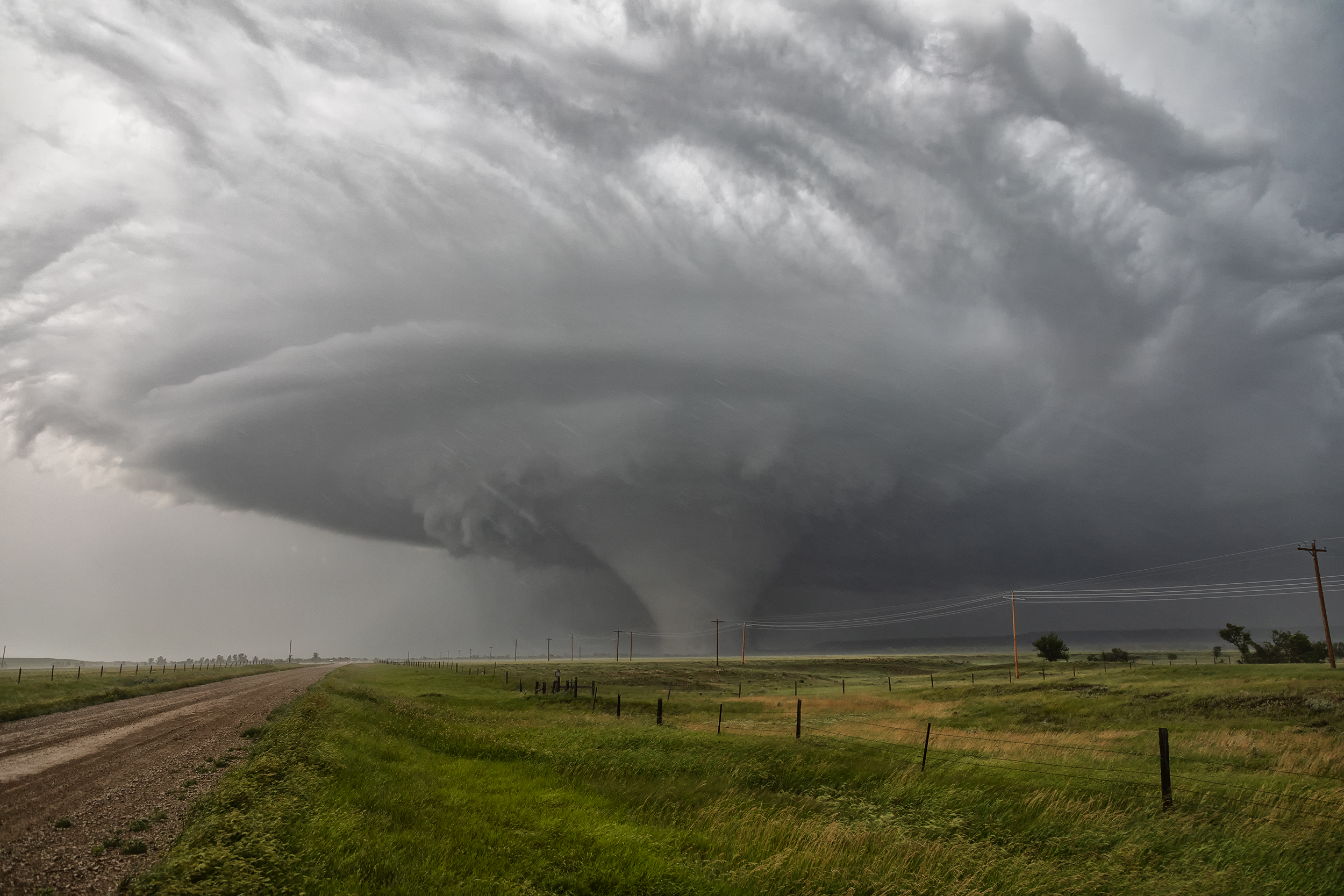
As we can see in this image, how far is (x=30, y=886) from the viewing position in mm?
10555

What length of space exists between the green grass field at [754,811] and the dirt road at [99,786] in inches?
41.0

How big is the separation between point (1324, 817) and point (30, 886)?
25925mm

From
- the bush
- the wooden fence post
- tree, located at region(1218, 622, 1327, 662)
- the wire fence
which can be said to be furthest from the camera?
the bush

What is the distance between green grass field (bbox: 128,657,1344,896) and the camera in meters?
12.7

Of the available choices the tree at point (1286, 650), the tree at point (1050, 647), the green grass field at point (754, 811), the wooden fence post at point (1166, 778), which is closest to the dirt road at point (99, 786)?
the green grass field at point (754, 811)

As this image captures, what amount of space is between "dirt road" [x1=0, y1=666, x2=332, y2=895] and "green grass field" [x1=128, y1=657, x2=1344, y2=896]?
1041 millimetres

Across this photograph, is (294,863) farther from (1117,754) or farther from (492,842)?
(1117,754)

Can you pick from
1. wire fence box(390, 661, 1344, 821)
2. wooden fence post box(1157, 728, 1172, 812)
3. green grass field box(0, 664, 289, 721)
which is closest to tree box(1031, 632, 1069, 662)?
wire fence box(390, 661, 1344, 821)

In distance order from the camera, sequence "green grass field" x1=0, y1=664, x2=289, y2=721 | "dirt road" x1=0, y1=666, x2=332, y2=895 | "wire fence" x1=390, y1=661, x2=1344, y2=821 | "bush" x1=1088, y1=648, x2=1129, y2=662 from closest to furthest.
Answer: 1. "dirt road" x1=0, y1=666, x2=332, y2=895
2. "wire fence" x1=390, y1=661, x2=1344, y2=821
3. "green grass field" x1=0, y1=664, x2=289, y2=721
4. "bush" x1=1088, y1=648, x2=1129, y2=662

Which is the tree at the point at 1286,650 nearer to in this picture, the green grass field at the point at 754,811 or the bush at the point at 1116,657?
the bush at the point at 1116,657

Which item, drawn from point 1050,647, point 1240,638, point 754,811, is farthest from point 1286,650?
point 754,811

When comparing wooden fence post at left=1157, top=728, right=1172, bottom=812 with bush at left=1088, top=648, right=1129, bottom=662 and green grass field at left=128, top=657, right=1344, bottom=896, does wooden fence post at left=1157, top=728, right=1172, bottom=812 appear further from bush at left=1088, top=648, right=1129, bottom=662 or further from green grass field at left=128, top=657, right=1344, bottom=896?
bush at left=1088, top=648, right=1129, bottom=662

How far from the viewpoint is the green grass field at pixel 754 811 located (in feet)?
41.6

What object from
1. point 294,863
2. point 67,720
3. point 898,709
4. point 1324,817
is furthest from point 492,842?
point 898,709
